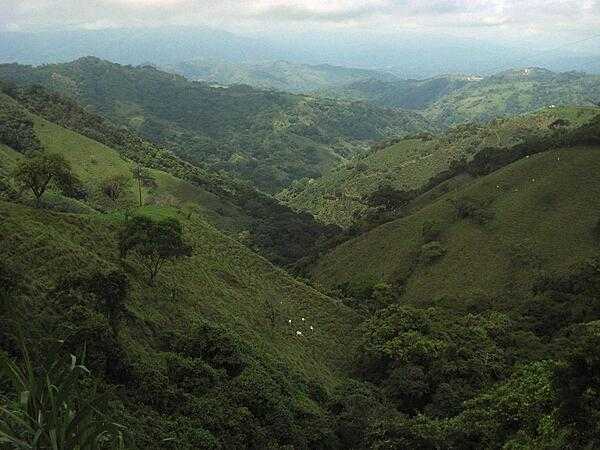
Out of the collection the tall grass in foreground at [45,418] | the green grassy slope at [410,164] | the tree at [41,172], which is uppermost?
the tall grass in foreground at [45,418]

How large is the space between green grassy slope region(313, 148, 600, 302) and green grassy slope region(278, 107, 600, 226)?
123 ft

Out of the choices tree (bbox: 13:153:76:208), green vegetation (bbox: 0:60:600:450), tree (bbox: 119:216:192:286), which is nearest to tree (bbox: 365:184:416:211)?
green vegetation (bbox: 0:60:600:450)

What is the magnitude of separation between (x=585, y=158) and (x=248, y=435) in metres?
59.9

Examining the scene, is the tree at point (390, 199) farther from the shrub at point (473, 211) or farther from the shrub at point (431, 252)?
the shrub at point (431, 252)

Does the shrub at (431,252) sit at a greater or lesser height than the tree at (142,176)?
lesser

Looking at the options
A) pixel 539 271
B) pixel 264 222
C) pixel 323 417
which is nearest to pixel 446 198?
pixel 539 271

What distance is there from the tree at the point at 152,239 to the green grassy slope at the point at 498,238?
100 ft

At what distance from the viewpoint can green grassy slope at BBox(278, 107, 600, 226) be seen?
12669cm

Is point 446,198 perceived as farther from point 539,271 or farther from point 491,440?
point 491,440

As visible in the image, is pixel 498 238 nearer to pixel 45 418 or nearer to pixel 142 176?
pixel 45 418

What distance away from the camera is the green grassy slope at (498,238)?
5444cm

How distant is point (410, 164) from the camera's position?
14250 cm

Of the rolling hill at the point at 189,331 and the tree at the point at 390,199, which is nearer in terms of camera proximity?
the rolling hill at the point at 189,331

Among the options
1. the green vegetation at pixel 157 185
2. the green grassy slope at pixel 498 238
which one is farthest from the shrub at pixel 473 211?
the green vegetation at pixel 157 185
